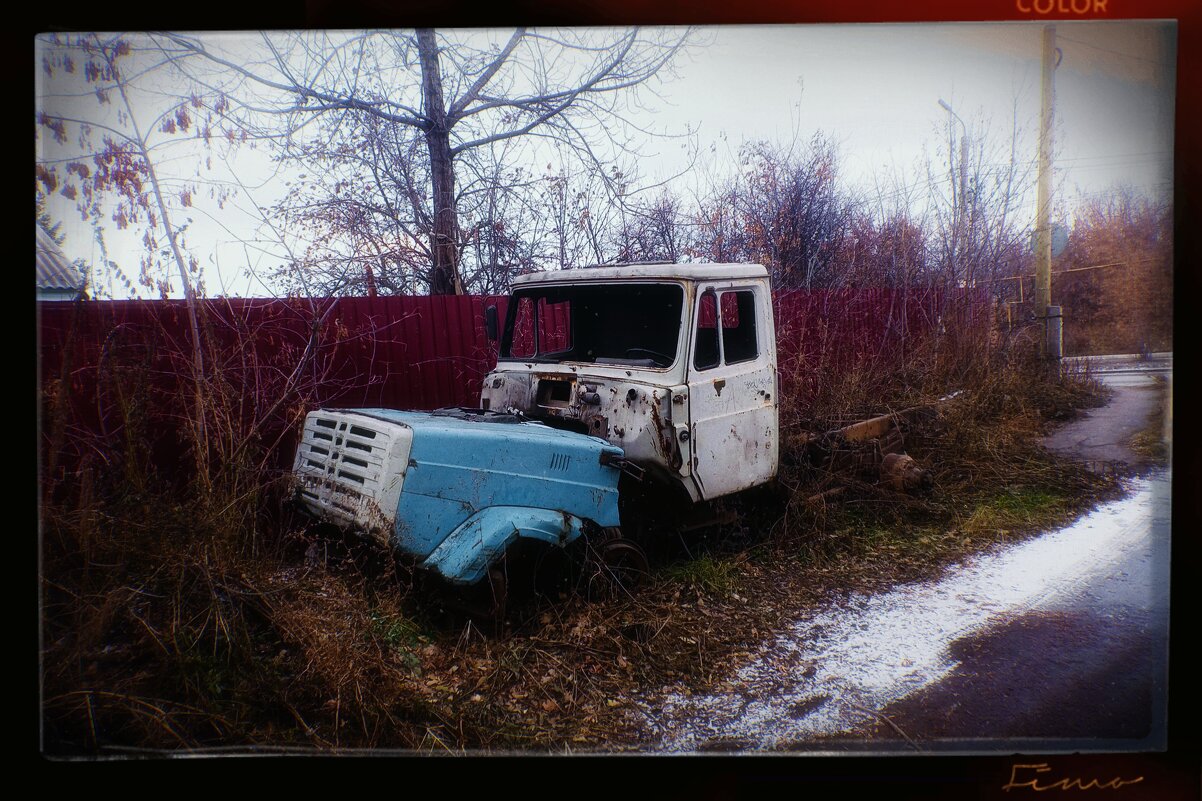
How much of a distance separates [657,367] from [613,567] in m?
1.10

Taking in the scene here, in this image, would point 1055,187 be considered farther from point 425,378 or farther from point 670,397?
point 425,378

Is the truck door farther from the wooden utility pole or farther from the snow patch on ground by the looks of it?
the wooden utility pole

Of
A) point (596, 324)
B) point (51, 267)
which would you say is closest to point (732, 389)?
point (596, 324)

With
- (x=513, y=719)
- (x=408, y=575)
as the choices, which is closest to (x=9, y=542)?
(x=408, y=575)

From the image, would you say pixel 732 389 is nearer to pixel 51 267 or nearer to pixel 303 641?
pixel 303 641

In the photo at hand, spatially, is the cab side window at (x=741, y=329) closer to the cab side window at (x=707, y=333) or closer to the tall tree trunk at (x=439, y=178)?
the cab side window at (x=707, y=333)

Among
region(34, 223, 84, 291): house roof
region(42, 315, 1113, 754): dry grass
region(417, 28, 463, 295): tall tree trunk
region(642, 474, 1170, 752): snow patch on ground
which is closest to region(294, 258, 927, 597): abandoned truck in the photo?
region(42, 315, 1113, 754): dry grass

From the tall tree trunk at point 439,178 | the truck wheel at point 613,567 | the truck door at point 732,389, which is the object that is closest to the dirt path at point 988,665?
the truck wheel at point 613,567

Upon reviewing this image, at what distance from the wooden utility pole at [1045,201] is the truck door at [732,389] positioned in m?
1.56

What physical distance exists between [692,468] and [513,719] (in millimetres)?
1508

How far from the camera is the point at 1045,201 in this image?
329 cm

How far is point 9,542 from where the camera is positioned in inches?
93.0

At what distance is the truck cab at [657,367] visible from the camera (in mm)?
3133

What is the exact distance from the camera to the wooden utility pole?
2535mm
